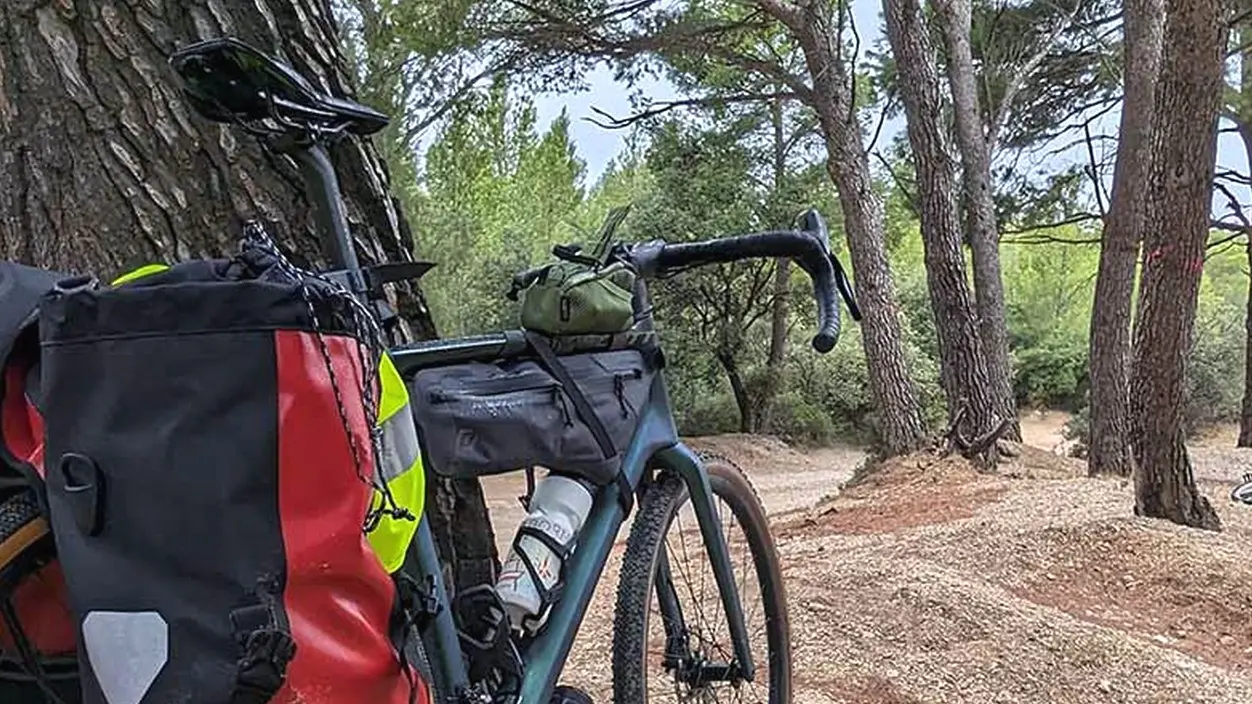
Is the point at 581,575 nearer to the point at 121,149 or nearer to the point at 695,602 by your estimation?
the point at 695,602

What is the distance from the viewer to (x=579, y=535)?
4.28 ft

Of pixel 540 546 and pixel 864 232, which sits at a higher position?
pixel 864 232

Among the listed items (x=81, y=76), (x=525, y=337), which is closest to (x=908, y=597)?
(x=525, y=337)

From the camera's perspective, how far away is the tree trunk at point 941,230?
629cm

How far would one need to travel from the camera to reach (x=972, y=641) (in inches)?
99.3

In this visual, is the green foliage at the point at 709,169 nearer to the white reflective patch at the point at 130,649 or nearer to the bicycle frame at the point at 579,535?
the bicycle frame at the point at 579,535

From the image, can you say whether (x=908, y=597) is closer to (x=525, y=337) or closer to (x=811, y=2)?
(x=525, y=337)

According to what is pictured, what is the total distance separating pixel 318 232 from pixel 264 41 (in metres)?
0.27

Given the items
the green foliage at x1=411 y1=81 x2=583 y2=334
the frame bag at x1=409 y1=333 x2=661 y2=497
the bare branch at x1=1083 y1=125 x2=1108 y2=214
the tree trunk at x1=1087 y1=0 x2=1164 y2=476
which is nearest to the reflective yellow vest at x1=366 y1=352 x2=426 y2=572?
the frame bag at x1=409 y1=333 x2=661 y2=497

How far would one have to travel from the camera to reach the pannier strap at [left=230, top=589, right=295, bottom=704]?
2.40 feet

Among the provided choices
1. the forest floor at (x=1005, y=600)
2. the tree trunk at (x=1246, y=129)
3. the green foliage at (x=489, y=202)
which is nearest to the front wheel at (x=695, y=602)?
the forest floor at (x=1005, y=600)

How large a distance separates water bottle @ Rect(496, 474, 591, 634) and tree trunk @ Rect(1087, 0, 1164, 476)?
5.71m

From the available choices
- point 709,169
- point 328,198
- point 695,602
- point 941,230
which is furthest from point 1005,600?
point 709,169

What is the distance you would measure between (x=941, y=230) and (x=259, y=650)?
6.04 metres
